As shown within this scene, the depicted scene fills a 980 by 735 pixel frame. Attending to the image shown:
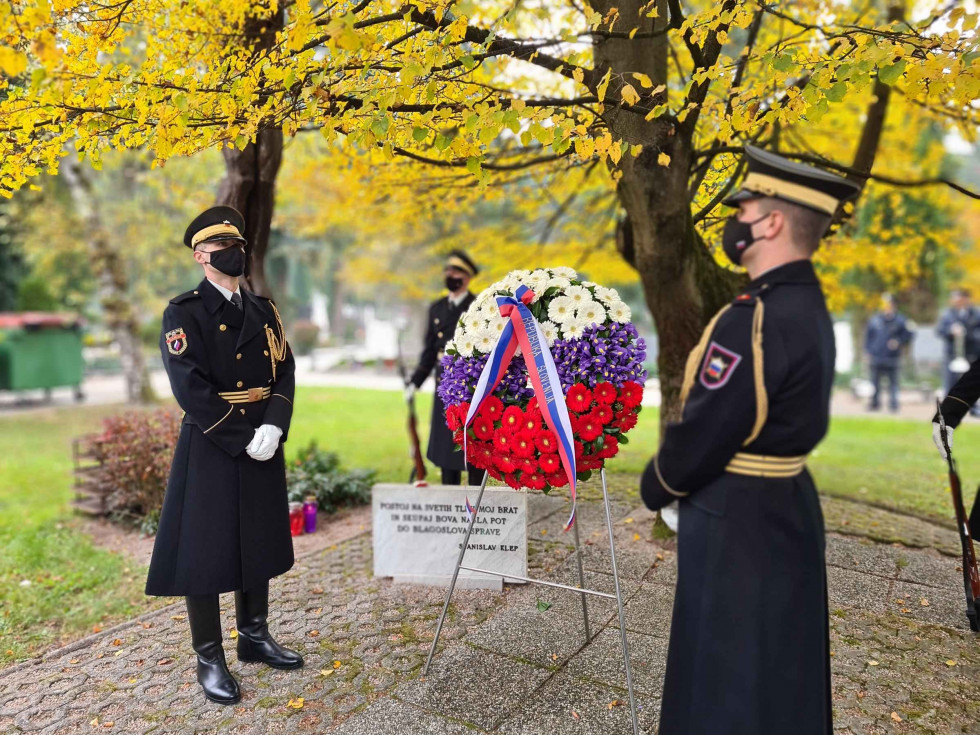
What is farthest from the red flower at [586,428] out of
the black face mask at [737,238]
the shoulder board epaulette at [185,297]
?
the shoulder board epaulette at [185,297]

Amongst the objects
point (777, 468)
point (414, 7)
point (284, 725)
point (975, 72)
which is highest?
point (414, 7)

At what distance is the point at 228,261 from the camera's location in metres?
3.52

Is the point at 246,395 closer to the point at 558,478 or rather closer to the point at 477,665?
the point at 558,478

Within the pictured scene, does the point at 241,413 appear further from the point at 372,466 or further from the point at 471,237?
the point at 471,237

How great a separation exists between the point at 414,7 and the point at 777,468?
123 inches

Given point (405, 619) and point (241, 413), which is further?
point (405, 619)

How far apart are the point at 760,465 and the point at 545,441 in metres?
1.17

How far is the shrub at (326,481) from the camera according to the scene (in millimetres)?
7020

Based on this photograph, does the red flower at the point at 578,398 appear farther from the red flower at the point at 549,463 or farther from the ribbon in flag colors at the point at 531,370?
the red flower at the point at 549,463

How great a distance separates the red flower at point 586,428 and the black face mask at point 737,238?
3.68 ft

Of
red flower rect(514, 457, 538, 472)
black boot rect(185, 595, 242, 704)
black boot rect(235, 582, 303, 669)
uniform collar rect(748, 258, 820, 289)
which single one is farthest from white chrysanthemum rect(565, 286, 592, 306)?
black boot rect(185, 595, 242, 704)

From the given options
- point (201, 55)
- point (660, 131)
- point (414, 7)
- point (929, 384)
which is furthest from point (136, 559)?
point (929, 384)

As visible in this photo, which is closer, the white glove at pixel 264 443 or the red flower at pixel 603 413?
the red flower at pixel 603 413

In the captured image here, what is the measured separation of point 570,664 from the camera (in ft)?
12.3
